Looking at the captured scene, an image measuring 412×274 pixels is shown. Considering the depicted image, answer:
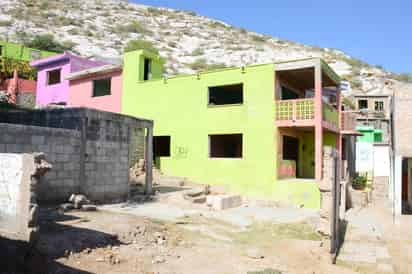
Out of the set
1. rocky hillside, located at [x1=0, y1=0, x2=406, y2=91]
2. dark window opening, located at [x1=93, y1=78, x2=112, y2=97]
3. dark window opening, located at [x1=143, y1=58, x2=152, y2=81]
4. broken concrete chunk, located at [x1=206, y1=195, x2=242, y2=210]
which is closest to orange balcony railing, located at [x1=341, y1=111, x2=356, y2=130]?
broken concrete chunk, located at [x1=206, y1=195, x2=242, y2=210]

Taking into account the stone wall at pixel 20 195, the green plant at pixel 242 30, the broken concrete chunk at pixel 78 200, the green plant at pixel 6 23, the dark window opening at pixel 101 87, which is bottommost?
the broken concrete chunk at pixel 78 200

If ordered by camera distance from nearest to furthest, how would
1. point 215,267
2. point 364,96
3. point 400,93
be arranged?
point 215,267
point 400,93
point 364,96

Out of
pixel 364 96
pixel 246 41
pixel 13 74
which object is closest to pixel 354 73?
pixel 364 96

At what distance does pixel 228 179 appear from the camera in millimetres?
17266

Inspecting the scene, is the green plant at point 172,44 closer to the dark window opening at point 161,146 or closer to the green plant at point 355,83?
the green plant at point 355,83

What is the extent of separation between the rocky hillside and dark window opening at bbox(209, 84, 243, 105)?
20397 mm

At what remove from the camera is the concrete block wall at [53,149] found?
906 cm

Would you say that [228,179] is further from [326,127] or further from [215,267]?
[215,267]

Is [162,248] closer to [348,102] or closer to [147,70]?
[147,70]

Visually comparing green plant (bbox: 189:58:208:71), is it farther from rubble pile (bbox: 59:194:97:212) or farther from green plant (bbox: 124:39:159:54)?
rubble pile (bbox: 59:194:97:212)

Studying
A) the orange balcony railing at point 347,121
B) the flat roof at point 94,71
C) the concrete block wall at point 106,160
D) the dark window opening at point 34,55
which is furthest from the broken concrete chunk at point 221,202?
the dark window opening at point 34,55

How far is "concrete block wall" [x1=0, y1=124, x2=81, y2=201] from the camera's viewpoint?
9062 mm

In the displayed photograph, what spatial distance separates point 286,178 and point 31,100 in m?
20.3

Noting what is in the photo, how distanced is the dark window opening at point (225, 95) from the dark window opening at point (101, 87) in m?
7.21
